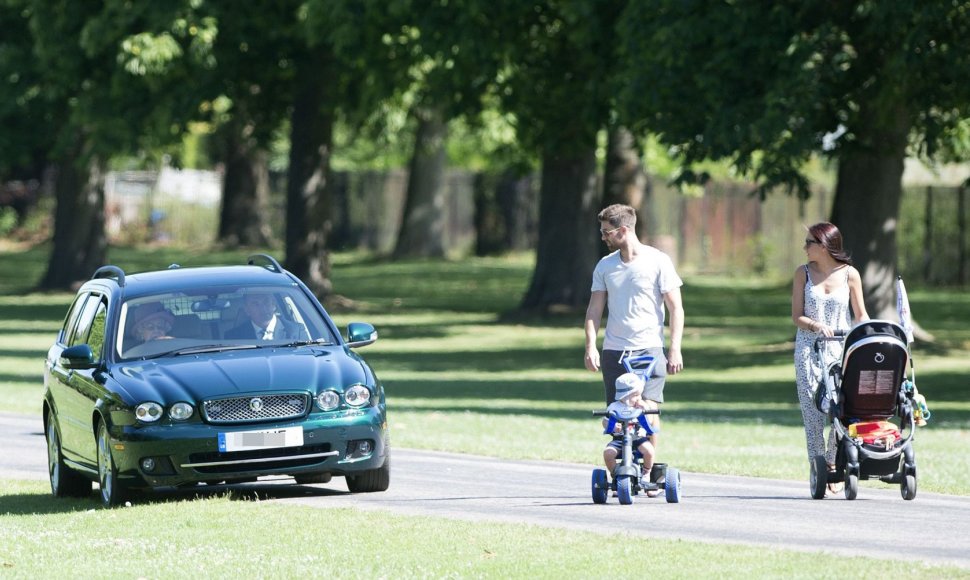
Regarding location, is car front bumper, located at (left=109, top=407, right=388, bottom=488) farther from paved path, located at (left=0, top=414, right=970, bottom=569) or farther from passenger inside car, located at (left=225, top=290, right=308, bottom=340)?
passenger inside car, located at (left=225, top=290, right=308, bottom=340)

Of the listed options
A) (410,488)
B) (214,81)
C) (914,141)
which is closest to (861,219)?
(914,141)

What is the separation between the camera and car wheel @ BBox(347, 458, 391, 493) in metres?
13.5

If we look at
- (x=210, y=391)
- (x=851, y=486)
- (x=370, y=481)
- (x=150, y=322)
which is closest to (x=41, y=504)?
(x=150, y=322)

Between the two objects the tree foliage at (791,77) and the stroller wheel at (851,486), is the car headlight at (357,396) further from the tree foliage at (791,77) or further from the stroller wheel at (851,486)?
the tree foliage at (791,77)

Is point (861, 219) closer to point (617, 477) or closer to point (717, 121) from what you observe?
point (717, 121)

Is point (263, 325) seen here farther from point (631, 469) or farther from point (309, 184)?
point (309, 184)

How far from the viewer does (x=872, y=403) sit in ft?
40.7

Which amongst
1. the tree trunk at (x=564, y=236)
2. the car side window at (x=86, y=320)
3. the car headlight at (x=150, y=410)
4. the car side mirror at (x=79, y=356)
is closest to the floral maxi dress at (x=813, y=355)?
the car headlight at (x=150, y=410)

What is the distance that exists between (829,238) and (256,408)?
12.3 feet

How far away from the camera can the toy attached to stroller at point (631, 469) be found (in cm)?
1207

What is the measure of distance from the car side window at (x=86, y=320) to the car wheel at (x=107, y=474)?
1.42 meters

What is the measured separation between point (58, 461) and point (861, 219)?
17.3 metres

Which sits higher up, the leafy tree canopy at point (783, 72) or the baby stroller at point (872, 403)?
the leafy tree canopy at point (783, 72)

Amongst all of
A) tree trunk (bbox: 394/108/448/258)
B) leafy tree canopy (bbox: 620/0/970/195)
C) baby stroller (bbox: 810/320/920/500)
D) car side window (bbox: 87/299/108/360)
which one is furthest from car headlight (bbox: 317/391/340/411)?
tree trunk (bbox: 394/108/448/258)
